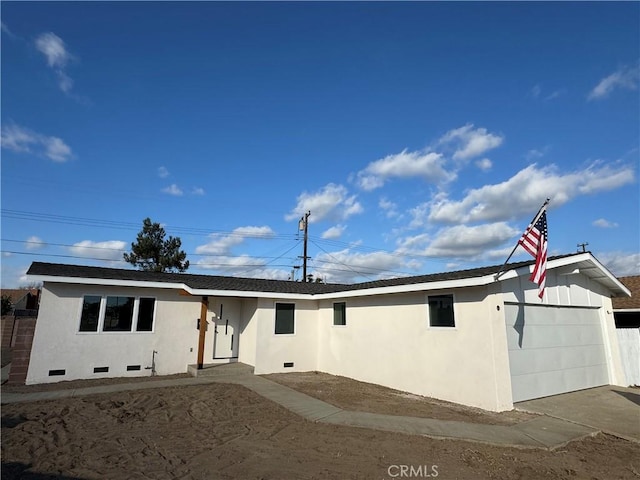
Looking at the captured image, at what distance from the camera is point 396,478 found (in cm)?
449

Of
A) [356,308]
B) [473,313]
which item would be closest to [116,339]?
[356,308]

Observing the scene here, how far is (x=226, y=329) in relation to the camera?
13773mm

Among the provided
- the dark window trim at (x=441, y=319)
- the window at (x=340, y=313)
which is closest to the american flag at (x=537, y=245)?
the dark window trim at (x=441, y=319)

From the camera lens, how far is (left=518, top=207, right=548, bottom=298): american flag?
780 cm

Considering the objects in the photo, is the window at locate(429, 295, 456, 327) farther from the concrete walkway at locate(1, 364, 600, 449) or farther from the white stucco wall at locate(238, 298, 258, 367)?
the white stucco wall at locate(238, 298, 258, 367)

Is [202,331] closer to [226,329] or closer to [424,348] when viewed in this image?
[226,329]

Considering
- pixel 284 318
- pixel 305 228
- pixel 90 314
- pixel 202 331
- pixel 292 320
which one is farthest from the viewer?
pixel 305 228

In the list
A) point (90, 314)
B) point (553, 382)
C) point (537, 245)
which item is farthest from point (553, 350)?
point (90, 314)

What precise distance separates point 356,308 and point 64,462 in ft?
28.9

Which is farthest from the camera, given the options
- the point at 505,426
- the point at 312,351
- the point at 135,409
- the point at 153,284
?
the point at 312,351

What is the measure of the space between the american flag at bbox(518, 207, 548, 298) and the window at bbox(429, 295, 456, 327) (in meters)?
1.95

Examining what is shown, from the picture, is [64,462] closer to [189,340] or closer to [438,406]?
[438,406]

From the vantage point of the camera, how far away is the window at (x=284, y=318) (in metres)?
13.1

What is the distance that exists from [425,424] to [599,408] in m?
4.50
